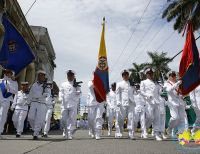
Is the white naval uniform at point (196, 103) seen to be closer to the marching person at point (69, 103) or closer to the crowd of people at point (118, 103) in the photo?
the crowd of people at point (118, 103)

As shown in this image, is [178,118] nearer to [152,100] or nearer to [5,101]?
[152,100]

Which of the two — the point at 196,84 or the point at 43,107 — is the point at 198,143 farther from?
the point at 43,107

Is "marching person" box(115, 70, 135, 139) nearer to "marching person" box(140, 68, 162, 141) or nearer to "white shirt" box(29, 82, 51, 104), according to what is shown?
"marching person" box(140, 68, 162, 141)

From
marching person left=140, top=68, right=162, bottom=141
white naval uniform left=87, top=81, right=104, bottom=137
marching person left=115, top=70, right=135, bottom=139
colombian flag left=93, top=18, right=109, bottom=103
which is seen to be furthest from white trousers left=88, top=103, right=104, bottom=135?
marching person left=140, top=68, right=162, bottom=141

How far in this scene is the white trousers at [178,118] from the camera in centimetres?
996

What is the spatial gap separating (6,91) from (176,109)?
497cm

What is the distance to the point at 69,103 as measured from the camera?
10625 millimetres

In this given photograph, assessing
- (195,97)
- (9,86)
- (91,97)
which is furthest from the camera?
(91,97)

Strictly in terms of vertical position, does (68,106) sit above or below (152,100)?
below

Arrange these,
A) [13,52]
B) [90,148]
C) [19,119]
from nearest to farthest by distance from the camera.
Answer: [90,148] < [13,52] < [19,119]

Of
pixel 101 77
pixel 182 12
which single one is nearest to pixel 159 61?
pixel 182 12

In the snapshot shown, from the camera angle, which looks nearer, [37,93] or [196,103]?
[37,93]

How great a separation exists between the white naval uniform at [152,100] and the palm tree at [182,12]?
21028 millimetres

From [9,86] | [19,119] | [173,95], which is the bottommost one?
[19,119]
